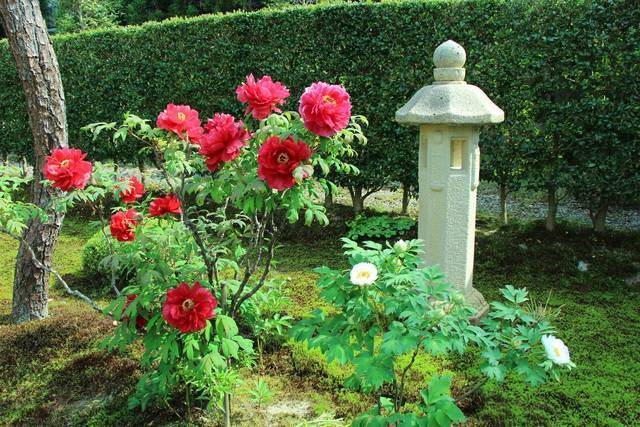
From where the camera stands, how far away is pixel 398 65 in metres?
6.45

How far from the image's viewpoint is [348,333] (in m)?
2.16

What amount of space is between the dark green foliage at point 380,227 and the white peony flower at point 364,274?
14.0 feet

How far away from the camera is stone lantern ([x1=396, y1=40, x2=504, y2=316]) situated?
3.78 meters

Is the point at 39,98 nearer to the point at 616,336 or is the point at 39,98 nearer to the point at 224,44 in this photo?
the point at 224,44

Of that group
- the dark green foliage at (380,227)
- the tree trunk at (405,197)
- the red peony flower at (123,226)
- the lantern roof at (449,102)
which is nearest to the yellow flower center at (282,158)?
the red peony flower at (123,226)

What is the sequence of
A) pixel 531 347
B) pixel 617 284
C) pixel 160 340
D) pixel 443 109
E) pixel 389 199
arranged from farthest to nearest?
pixel 389 199
pixel 617 284
pixel 443 109
pixel 160 340
pixel 531 347

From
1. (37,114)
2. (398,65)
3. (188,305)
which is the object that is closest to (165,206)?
(188,305)

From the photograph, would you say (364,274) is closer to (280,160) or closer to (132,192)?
(280,160)

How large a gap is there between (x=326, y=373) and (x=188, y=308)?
1552 millimetres

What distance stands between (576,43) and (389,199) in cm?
383

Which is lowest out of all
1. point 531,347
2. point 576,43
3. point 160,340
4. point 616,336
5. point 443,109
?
point 616,336

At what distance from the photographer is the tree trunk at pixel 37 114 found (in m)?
4.04

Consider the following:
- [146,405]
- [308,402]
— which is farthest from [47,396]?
[308,402]

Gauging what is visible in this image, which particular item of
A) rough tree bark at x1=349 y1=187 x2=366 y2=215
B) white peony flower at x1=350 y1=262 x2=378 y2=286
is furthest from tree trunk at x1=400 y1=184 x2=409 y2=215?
white peony flower at x1=350 y1=262 x2=378 y2=286
